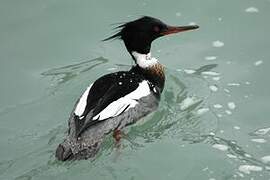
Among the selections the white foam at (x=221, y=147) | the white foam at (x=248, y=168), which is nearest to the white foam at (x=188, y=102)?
the white foam at (x=221, y=147)

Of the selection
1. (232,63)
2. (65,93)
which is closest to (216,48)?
(232,63)

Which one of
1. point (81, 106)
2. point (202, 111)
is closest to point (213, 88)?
point (202, 111)

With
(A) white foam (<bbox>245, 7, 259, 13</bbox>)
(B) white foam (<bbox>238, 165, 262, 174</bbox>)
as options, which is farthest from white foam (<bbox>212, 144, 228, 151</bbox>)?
(A) white foam (<bbox>245, 7, 259, 13</bbox>)

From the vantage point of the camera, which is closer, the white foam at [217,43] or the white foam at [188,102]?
the white foam at [188,102]

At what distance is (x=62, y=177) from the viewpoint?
4992mm

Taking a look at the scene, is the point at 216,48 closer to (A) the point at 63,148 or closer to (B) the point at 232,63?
(B) the point at 232,63

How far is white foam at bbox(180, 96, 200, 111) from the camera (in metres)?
5.98

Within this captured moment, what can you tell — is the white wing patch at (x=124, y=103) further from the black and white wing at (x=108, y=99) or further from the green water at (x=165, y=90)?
the green water at (x=165, y=90)

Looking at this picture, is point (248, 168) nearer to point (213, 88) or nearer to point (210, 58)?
point (213, 88)

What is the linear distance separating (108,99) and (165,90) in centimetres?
117

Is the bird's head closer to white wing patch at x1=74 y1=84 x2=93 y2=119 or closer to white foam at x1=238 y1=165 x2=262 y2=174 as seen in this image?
white wing patch at x1=74 y1=84 x2=93 y2=119

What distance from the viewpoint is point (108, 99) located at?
524cm

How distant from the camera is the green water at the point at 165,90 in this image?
17.2 feet

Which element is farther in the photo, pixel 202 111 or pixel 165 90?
pixel 165 90
